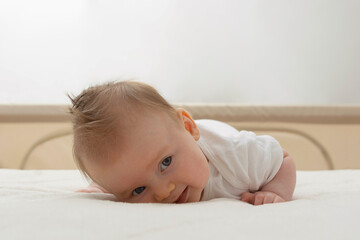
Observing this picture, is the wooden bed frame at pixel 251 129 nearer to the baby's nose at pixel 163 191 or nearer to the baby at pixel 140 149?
the baby at pixel 140 149

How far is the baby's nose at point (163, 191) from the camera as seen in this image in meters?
0.78

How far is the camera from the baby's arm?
88cm

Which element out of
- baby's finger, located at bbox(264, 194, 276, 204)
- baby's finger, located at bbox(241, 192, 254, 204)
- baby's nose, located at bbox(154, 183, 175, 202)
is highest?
baby's nose, located at bbox(154, 183, 175, 202)

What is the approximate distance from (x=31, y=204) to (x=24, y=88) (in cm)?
150

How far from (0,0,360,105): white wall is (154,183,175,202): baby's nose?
1253 millimetres

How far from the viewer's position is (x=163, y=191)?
30.5 inches

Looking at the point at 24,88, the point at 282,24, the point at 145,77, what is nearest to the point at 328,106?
the point at 282,24

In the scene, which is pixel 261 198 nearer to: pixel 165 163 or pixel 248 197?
pixel 248 197

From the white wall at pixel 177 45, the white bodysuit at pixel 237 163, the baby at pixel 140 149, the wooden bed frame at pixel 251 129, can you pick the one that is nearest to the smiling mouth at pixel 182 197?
the baby at pixel 140 149

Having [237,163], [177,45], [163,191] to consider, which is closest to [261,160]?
[237,163]

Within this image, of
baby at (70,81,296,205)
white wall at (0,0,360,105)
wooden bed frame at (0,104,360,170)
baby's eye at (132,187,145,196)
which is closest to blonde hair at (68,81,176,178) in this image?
baby at (70,81,296,205)

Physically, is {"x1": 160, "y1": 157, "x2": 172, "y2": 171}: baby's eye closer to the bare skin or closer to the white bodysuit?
the bare skin

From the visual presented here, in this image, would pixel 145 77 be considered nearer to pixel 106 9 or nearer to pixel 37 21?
pixel 106 9

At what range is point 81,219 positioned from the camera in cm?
52
